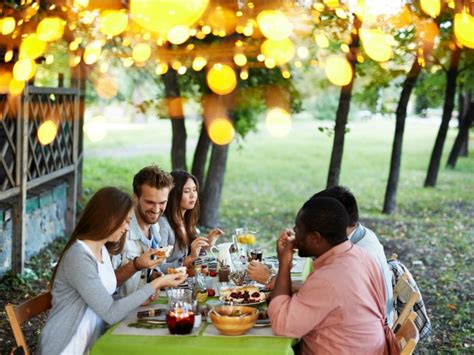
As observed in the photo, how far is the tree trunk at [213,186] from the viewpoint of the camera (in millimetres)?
9820

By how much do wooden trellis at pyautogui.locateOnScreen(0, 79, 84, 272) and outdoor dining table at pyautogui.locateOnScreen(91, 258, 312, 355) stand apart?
3825 millimetres

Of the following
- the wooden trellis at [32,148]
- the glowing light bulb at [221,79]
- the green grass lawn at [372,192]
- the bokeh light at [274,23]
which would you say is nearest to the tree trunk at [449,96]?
the green grass lawn at [372,192]

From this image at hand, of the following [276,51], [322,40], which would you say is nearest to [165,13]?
[276,51]

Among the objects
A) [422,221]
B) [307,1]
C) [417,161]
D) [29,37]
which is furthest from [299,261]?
[417,161]

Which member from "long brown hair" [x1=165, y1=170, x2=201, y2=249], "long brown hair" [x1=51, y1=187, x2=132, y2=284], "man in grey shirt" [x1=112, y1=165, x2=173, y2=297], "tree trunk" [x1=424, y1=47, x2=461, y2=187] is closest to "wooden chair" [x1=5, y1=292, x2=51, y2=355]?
"long brown hair" [x1=51, y1=187, x2=132, y2=284]

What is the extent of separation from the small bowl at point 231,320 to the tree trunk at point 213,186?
22.5 ft

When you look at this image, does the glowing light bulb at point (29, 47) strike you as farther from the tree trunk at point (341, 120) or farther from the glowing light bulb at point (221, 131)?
the tree trunk at point (341, 120)

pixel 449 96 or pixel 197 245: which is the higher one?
pixel 449 96

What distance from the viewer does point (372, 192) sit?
47.4 feet

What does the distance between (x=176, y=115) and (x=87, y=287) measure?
6.99m

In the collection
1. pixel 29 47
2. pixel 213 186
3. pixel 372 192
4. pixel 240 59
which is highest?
pixel 240 59

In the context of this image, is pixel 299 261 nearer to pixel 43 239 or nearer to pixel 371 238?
pixel 371 238

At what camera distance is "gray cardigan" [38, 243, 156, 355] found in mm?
2951

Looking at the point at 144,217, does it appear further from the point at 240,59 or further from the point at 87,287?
the point at 240,59
